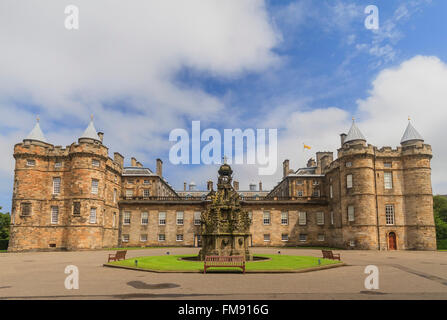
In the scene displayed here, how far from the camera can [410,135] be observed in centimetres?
4222

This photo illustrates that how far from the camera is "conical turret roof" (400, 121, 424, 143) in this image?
4171 centimetres

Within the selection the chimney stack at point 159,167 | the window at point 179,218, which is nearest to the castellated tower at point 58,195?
the window at point 179,218

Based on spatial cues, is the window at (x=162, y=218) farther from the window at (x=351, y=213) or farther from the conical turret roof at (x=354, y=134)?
the conical turret roof at (x=354, y=134)

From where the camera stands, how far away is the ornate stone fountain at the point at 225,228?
2183 cm

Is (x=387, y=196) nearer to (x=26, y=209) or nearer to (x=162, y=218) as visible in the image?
(x=162, y=218)

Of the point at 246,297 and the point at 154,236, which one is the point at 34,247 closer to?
the point at 154,236

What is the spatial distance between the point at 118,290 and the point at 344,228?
3620 cm

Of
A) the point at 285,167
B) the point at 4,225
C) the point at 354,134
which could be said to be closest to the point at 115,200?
the point at 4,225

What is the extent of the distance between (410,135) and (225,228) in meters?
33.2

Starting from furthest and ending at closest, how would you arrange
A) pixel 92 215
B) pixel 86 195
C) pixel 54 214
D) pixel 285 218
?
1. pixel 285 218
2. pixel 54 214
3. pixel 92 215
4. pixel 86 195

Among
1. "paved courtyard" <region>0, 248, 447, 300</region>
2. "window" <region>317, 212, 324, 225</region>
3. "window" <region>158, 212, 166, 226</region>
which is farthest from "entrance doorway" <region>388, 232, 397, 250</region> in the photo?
"window" <region>158, 212, 166, 226</region>
